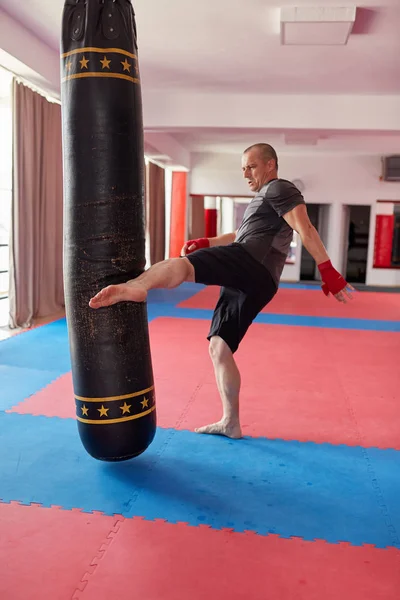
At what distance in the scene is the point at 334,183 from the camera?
11109 mm

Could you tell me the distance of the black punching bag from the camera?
179 centimetres

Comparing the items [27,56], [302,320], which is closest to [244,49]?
[27,56]

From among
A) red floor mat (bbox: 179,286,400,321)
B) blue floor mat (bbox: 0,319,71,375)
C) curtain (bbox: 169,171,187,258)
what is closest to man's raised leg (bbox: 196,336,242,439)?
blue floor mat (bbox: 0,319,71,375)

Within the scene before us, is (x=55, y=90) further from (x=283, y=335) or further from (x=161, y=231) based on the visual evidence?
(x=161, y=231)

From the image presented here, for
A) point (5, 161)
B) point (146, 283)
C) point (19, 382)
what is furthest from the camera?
point (5, 161)

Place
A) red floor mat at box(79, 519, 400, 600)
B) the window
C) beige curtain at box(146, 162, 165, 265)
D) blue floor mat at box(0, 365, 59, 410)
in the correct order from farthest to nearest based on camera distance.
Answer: beige curtain at box(146, 162, 165, 265), the window, blue floor mat at box(0, 365, 59, 410), red floor mat at box(79, 519, 400, 600)

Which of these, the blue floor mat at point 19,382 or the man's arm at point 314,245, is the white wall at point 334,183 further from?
the man's arm at point 314,245

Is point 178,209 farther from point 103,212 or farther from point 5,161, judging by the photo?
point 103,212

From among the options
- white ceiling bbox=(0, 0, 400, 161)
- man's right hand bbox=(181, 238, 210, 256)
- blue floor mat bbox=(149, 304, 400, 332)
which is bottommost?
blue floor mat bbox=(149, 304, 400, 332)

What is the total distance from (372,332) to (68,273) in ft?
14.3

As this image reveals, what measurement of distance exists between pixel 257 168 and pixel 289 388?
1.59 metres

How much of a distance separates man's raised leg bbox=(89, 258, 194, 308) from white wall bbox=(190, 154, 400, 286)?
30.9ft

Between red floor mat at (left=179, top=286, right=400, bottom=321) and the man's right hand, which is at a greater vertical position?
the man's right hand

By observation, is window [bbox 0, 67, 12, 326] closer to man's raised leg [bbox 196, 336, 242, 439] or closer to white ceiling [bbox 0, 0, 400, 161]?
white ceiling [bbox 0, 0, 400, 161]
